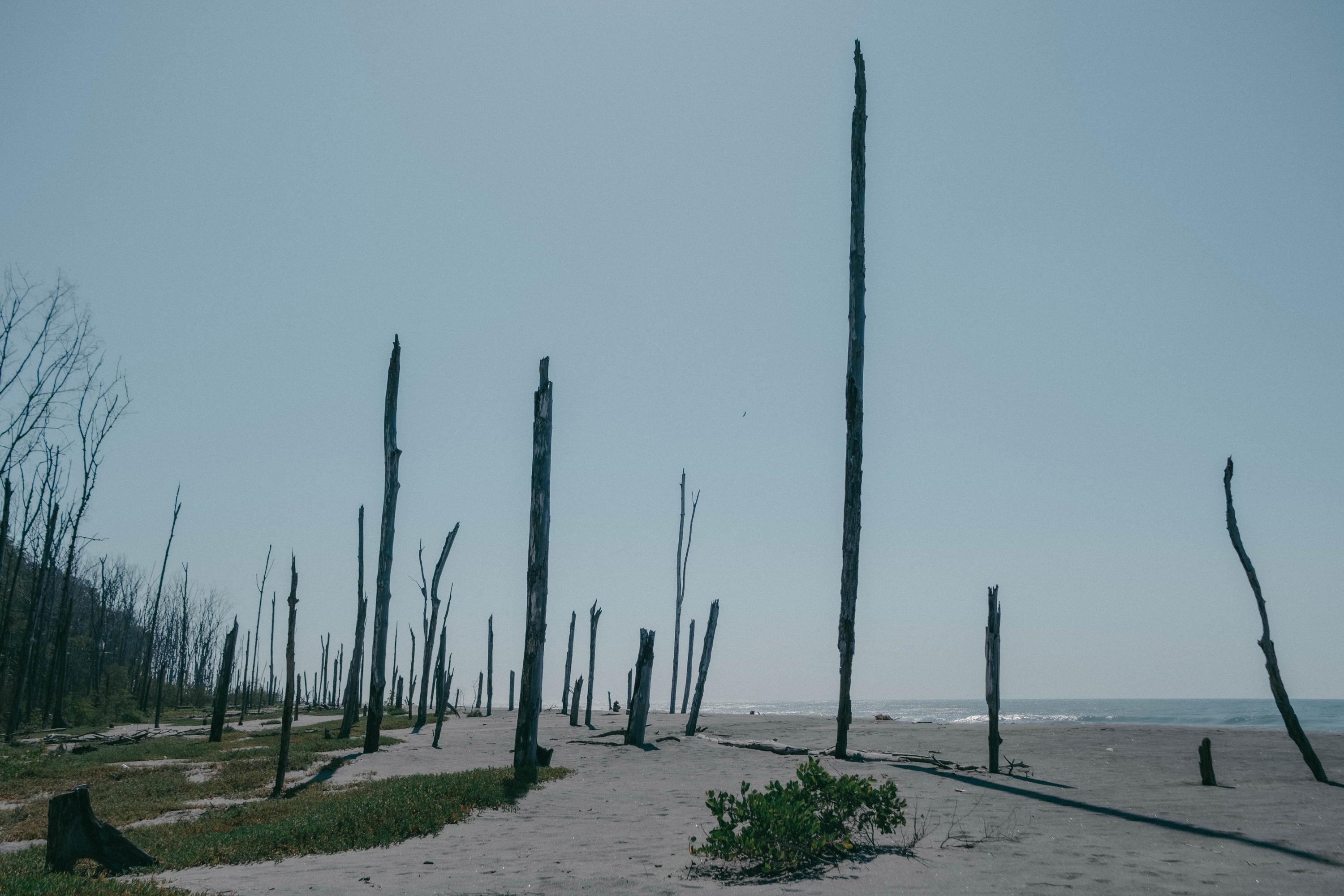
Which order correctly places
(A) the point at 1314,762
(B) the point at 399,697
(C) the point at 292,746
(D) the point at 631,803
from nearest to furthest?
1. (D) the point at 631,803
2. (A) the point at 1314,762
3. (C) the point at 292,746
4. (B) the point at 399,697

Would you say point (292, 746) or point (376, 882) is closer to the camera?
point (376, 882)

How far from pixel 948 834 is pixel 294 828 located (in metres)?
7.49

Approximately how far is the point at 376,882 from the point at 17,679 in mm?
30042

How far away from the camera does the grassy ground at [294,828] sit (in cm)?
671

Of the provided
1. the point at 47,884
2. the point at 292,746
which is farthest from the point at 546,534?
the point at 292,746

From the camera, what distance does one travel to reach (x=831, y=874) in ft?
21.4

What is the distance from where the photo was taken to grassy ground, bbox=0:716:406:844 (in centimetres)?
1177

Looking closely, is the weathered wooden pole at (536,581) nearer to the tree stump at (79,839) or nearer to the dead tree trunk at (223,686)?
the tree stump at (79,839)

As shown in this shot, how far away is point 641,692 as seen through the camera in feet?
66.9

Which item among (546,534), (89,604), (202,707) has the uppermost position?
(546,534)

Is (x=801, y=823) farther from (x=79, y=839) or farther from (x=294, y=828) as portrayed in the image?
(x=79, y=839)

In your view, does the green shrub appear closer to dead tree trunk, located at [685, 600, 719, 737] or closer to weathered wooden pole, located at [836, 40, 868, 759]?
weathered wooden pole, located at [836, 40, 868, 759]

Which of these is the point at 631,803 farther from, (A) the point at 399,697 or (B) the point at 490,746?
(A) the point at 399,697

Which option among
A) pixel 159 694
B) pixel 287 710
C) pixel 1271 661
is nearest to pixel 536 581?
pixel 287 710
